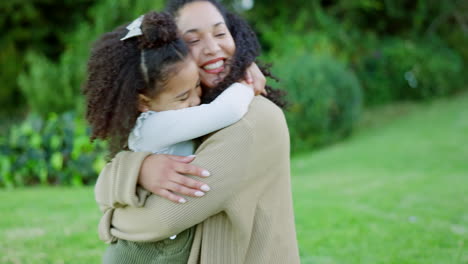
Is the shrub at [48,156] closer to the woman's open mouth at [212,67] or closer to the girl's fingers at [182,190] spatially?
the woman's open mouth at [212,67]

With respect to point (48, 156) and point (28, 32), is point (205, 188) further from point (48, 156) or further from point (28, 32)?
point (28, 32)

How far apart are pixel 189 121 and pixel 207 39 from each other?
0.51 meters

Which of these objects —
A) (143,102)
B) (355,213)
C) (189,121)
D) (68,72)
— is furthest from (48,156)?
(189,121)

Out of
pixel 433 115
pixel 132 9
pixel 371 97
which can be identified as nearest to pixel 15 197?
pixel 132 9

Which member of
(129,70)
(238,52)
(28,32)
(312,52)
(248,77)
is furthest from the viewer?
(28,32)

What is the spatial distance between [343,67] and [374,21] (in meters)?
5.40

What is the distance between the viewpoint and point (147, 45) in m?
2.03

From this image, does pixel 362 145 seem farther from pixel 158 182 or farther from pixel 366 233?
pixel 158 182

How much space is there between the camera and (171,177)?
6.36ft

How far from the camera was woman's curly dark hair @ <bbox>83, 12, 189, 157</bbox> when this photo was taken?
6.66ft

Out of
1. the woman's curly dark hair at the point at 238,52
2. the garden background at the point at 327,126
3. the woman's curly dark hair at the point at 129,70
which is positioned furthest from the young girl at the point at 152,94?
the garden background at the point at 327,126

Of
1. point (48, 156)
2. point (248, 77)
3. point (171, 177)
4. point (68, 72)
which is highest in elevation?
point (248, 77)

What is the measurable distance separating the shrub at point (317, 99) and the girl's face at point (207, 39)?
9.08 metres

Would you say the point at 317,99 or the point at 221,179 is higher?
the point at 221,179
